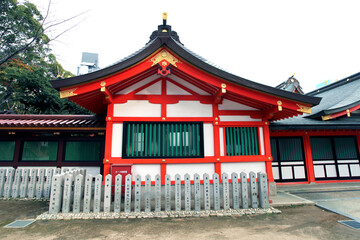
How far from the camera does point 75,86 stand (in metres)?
5.16

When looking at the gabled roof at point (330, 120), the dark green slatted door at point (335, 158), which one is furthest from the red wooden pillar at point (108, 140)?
the dark green slatted door at point (335, 158)

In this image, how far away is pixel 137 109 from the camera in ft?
19.7

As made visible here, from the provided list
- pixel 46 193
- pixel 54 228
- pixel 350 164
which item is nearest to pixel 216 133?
pixel 54 228

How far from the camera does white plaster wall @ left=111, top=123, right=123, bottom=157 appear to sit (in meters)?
5.73

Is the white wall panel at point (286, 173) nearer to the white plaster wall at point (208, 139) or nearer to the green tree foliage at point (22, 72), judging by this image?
the white plaster wall at point (208, 139)

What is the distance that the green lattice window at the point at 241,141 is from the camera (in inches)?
243

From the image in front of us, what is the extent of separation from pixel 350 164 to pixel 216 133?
8188mm

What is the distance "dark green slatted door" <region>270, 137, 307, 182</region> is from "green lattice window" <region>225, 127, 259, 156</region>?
129 inches

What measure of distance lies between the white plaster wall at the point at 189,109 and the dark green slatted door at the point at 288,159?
4.65 m

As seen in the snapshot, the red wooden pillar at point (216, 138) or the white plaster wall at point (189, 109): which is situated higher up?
the white plaster wall at point (189, 109)

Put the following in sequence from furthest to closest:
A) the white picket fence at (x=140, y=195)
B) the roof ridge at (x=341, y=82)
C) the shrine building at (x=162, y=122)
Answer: the roof ridge at (x=341, y=82) → the shrine building at (x=162, y=122) → the white picket fence at (x=140, y=195)

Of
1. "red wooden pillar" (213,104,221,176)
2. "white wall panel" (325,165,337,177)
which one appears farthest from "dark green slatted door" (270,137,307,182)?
"red wooden pillar" (213,104,221,176)

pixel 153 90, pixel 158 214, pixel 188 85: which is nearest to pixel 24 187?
pixel 158 214

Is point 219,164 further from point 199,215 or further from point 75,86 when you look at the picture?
point 75,86
